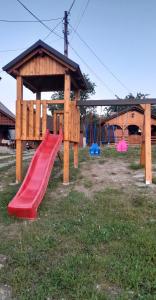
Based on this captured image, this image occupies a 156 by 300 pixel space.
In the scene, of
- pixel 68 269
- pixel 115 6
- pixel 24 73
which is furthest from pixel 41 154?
pixel 115 6

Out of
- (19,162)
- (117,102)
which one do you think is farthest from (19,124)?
(117,102)

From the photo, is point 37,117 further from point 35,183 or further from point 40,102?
point 35,183

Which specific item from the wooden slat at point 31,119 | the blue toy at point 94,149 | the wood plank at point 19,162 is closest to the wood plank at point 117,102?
the wooden slat at point 31,119

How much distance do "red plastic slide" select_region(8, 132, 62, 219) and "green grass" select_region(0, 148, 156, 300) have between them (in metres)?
0.23

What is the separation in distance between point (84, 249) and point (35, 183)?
10.4 ft

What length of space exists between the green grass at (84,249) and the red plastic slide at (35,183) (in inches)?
9.2

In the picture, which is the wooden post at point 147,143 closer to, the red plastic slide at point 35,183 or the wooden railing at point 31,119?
the wooden railing at point 31,119

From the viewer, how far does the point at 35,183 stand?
7.29 metres

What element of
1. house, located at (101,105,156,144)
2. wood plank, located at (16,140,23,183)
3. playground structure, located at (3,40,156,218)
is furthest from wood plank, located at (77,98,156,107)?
house, located at (101,105,156,144)

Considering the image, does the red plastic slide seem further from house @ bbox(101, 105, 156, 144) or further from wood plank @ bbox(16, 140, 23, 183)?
house @ bbox(101, 105, 156, 144)

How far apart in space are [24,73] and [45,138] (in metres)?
2.05

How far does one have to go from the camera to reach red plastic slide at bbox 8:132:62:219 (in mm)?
5844

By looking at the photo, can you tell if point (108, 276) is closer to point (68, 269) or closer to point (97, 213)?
point (68, 269)

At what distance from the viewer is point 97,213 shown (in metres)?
5.82
